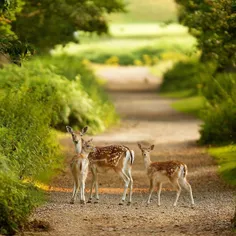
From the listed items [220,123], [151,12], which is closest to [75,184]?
[220,123]

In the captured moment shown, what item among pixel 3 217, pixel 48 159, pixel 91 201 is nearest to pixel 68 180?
pixel 48 159

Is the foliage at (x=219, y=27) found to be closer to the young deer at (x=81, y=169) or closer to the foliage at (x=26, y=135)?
the foliage at (x=26, y=135)

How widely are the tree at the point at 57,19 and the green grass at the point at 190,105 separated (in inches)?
325

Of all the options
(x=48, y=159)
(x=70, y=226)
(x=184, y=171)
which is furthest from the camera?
(x=48, y=159)

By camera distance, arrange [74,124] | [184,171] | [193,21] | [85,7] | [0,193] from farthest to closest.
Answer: [74,124], [85,7], [193,21], [184,171], [0,193]

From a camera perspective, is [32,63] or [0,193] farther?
[32,63]

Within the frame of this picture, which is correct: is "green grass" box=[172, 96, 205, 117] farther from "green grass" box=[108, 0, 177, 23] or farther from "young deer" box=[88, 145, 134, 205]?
"green grass" box=[108, 0, 177, 23]

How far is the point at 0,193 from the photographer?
41.9 ft

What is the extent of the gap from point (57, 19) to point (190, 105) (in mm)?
14523

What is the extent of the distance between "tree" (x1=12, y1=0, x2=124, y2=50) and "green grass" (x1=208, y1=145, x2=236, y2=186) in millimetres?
5567

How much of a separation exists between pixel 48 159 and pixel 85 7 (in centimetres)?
988

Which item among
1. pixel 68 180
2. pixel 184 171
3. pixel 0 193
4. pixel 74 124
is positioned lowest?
pixel 74 124

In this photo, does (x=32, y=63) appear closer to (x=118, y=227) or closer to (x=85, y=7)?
(x=85, y=7)

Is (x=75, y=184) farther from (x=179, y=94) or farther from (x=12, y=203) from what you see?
(x=179, y=94)
